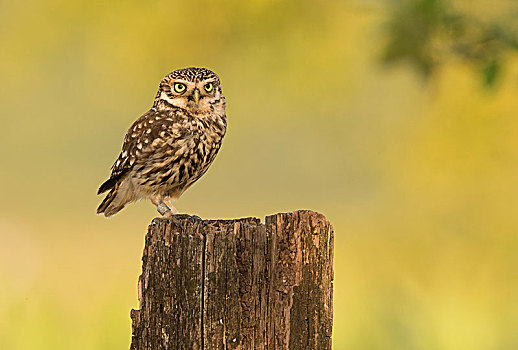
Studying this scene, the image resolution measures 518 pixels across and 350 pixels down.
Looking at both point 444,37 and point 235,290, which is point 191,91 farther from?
point 235,290

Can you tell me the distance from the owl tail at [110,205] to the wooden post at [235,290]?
2.04 meters

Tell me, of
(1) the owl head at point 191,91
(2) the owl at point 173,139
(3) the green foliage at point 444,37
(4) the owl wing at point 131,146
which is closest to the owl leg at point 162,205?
(2) the owl at point 173,139

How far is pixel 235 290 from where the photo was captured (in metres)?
2.32

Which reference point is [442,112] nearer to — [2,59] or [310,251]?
[2,59]

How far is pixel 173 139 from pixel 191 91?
30 centimetres

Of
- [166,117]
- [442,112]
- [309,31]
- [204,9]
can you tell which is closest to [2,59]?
[204,9]

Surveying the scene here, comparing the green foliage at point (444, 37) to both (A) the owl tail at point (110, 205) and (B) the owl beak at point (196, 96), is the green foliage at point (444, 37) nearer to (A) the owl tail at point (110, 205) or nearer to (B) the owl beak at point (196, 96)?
(B) the owl beak at point (196, 96)

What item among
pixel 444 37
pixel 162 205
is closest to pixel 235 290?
pixel 162 205

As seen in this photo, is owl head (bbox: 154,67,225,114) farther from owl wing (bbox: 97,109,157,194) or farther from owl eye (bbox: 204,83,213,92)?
owl wing (bbox: 97,109,157,194)

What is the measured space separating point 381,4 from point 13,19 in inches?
327

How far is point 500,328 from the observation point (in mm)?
5184

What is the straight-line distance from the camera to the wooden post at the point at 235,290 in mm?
2311

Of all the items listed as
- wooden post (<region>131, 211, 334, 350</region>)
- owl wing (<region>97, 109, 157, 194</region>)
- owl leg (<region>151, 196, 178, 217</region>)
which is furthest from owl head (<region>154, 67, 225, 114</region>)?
wooden post (<region>131, 211, 334, 350</region>)

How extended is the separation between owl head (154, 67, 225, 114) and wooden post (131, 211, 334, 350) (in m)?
1.81
